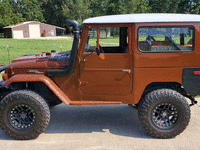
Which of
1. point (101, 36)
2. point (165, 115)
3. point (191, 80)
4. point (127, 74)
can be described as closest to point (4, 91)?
point (101, 36)

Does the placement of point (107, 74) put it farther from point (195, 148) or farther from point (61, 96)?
point (195, 148)

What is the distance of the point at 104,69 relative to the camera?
14.2 ft

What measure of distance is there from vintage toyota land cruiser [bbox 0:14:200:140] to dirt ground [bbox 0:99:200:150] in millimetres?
194

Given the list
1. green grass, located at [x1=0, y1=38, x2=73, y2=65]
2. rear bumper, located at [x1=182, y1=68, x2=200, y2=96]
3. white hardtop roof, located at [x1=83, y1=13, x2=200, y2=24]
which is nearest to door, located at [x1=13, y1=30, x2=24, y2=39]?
green grass, located at [x1=0, y1=38, x2=73, y2=65]

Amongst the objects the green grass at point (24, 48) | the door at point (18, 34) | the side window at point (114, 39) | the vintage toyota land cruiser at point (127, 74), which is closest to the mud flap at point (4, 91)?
the vintage toyota land cruiser at point (127, 74)

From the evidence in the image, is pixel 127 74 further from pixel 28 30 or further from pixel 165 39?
pixel 28 30

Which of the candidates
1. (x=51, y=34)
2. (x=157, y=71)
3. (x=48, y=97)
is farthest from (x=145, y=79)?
(x=51, y=34)

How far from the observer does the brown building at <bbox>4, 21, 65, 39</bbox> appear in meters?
55.7

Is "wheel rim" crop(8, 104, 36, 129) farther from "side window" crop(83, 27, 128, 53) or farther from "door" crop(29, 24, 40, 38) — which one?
"door" crop(29, 24, 40, 38)

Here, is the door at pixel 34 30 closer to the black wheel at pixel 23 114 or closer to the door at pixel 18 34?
the door at pixel 18 34

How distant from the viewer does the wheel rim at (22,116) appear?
4.30 meters

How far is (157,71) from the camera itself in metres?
4.28

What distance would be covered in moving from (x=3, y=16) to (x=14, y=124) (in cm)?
6913

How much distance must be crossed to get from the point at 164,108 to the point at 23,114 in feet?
8.72
